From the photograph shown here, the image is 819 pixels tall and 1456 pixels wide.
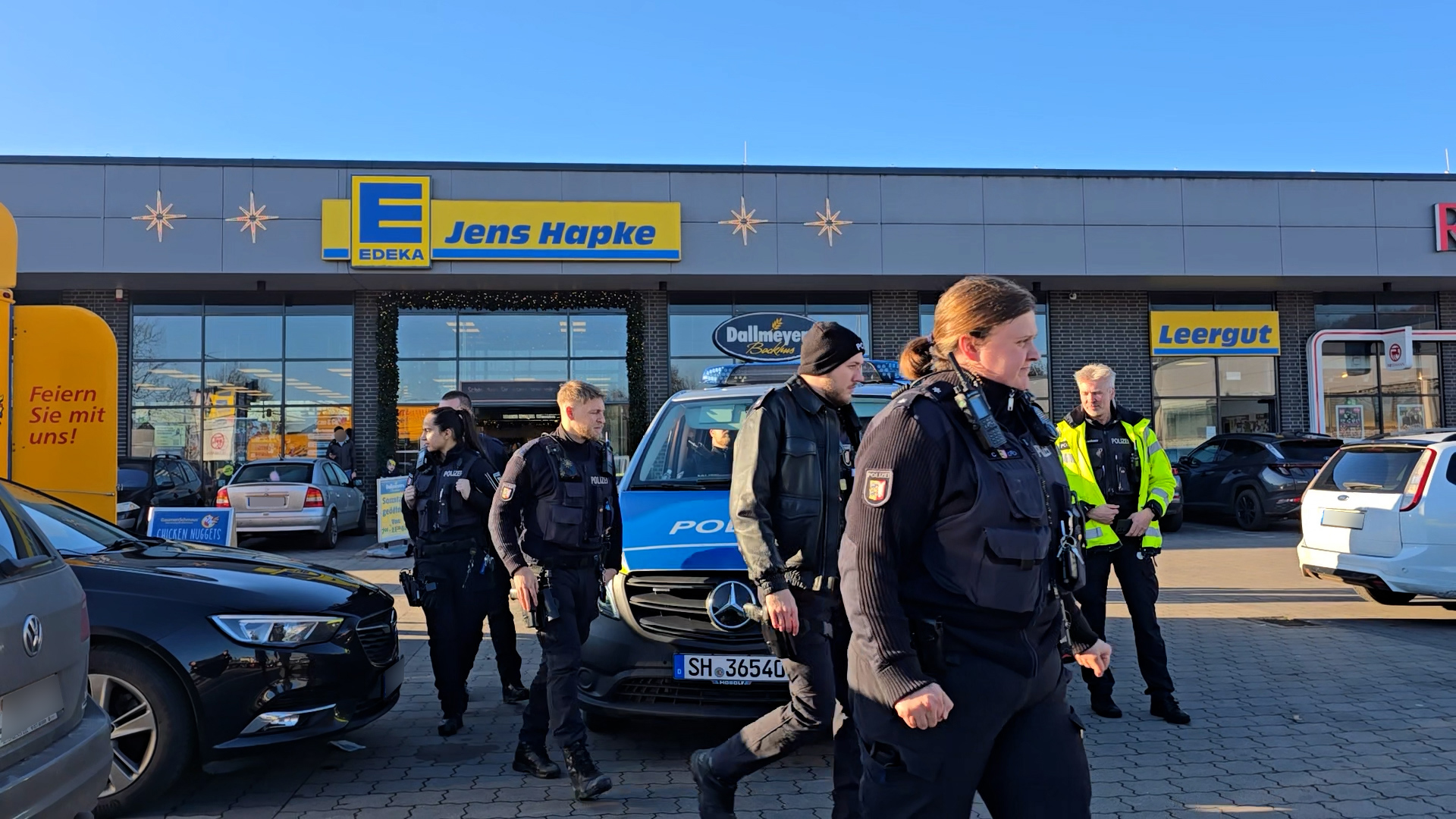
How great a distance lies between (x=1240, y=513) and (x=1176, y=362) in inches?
217

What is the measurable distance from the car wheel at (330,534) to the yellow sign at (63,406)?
6.21 meters

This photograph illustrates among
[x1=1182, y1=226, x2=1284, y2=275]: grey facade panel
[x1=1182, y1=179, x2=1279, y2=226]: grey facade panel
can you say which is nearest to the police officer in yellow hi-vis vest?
[x1=1182, y1=226, x2=1284, y2=275]: grey facade panel

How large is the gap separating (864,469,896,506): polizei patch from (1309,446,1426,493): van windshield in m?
7.49

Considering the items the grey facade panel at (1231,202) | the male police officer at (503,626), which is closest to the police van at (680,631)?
the male police officer at (503,626)

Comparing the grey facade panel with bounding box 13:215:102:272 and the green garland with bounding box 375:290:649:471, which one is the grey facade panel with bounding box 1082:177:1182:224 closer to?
the green garland with bounding box 375:290:649:471

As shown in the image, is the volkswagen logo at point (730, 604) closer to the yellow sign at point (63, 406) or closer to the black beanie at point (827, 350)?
the black beanie at point (827, 350)

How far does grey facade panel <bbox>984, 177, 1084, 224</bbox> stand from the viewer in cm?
1772

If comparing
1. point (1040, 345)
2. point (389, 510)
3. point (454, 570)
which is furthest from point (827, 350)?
point (1040, 345)

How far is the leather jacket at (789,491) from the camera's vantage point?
10.5 ft

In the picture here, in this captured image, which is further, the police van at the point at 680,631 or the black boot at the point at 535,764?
the black boot at the point at 535,764

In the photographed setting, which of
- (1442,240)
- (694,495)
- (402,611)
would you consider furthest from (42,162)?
(1442,240)

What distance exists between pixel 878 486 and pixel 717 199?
15.6m

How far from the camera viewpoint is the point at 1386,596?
8.03 m

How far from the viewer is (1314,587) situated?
982 centimetres
